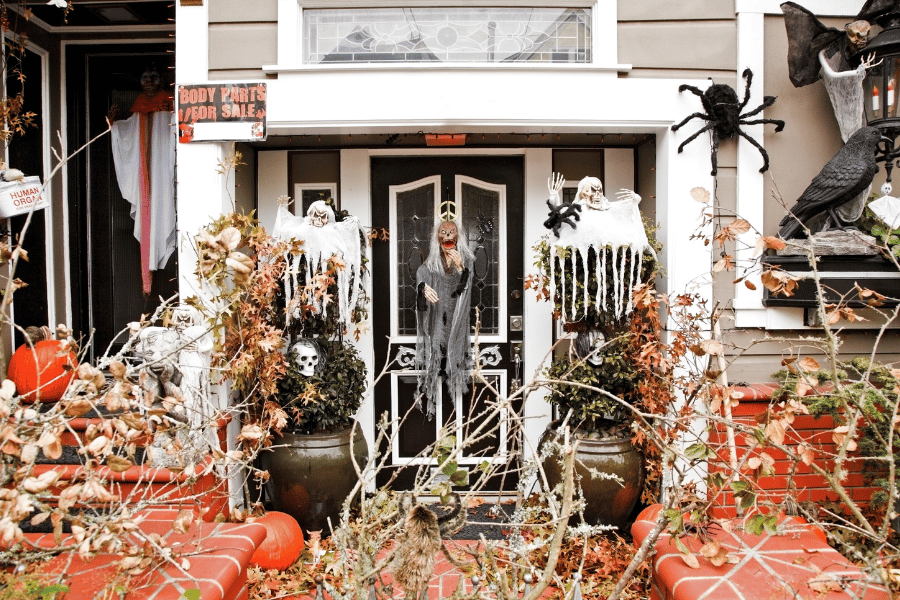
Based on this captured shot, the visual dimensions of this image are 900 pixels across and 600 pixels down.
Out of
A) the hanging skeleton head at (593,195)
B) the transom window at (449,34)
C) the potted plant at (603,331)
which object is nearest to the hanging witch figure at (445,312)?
the potted plant at (603,331)

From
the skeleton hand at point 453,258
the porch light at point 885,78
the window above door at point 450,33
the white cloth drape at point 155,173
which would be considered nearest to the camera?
the porch light at point 885,78

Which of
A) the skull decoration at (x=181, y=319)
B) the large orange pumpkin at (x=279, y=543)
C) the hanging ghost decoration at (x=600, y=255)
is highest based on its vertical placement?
the hanging ghost decoration at (x=600, y=255)

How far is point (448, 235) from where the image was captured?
431cm

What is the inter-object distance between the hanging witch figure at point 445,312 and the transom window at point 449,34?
43.8 inches

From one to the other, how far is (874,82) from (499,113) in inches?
85.7

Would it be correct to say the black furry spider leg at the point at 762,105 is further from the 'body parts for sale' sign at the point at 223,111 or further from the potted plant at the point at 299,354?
the 'body parts for sale' sign at the point at 223,111

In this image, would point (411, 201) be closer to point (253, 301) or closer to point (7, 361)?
point (253, 301)

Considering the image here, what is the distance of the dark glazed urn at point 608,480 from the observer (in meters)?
3.70

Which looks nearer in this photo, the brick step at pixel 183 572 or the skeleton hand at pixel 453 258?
the brick step at pixel 183 572

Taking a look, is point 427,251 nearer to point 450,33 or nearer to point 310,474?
point 450,33

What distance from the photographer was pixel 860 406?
7.01ft

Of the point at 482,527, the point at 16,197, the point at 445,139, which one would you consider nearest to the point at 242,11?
the point at 445,139

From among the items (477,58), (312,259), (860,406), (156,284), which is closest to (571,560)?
(860,406)

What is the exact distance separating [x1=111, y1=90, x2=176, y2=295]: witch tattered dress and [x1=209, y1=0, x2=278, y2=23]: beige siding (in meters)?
1.15
